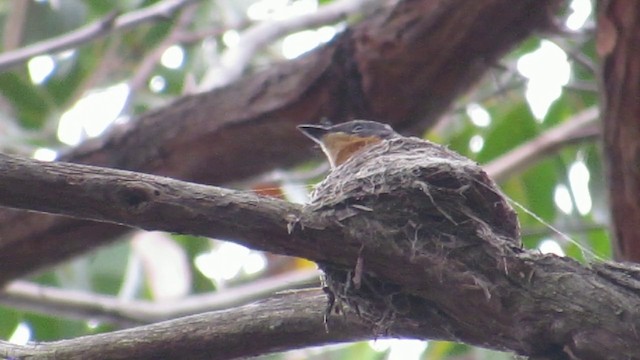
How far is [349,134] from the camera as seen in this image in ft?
13.7

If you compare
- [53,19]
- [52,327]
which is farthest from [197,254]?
[53,19]

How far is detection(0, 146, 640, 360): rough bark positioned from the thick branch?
20 mm

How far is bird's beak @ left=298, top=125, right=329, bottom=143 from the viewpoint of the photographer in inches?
158

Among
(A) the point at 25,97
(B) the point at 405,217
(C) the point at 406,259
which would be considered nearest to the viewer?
(C) the point at 406,259

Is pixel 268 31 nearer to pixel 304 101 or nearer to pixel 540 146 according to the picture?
pixel 540 146

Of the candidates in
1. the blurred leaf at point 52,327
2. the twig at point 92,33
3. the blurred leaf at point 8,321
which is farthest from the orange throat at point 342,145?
the blurred leaf at point 8,321

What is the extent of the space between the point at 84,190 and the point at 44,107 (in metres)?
4.10

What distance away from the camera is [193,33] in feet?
24.2

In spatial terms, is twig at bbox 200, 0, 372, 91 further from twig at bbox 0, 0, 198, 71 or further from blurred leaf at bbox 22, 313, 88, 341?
blurred leaf at bbox 22, 313, 88, 341

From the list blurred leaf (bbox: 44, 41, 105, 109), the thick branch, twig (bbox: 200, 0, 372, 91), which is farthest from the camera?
blurred leaf (bbox: 44, 41, 105, 109)

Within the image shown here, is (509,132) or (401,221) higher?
(509,132)

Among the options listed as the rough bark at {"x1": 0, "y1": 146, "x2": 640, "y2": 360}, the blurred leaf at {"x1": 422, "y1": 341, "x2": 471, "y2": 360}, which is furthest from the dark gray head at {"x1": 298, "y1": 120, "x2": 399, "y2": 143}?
the blurred leaf at {"x1": 422, "y1": 341, "x2": 471, "y2": 360}

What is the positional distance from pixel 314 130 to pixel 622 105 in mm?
1144

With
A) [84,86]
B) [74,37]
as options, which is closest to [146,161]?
[74,37]
